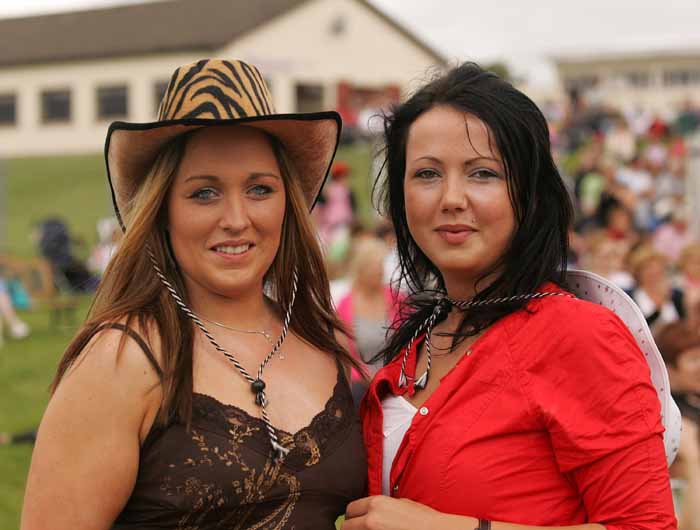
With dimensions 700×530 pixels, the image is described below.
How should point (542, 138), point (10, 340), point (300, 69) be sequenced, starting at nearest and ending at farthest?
point (542, 138) → point (10, 340) → point (300, 69)

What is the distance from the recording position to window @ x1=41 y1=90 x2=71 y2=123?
96.1ft

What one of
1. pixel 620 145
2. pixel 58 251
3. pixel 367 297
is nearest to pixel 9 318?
pixel 58 251

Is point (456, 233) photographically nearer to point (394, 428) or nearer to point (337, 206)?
point (394, 428)

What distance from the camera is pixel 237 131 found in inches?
87.4

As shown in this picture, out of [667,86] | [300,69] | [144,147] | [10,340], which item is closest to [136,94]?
[300,69]

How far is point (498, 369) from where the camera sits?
196 cm

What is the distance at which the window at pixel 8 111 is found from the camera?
29.8m

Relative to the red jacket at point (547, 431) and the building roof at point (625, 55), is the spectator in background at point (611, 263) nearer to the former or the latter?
the red jacket at point (547, 431)

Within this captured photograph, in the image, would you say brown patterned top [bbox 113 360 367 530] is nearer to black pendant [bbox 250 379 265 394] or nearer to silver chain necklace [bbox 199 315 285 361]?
black pendant [bbox 250 379 265 394]

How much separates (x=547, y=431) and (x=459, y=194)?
57 centimetres

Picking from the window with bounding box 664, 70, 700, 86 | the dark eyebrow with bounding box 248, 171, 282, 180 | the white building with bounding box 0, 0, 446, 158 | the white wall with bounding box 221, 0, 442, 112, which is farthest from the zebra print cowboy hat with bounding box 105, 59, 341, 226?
the window with bounding box 664, 70, 700, 86

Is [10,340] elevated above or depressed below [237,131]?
below

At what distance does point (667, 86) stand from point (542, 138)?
227ft

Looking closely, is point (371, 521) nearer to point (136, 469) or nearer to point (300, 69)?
point (136, 469)
